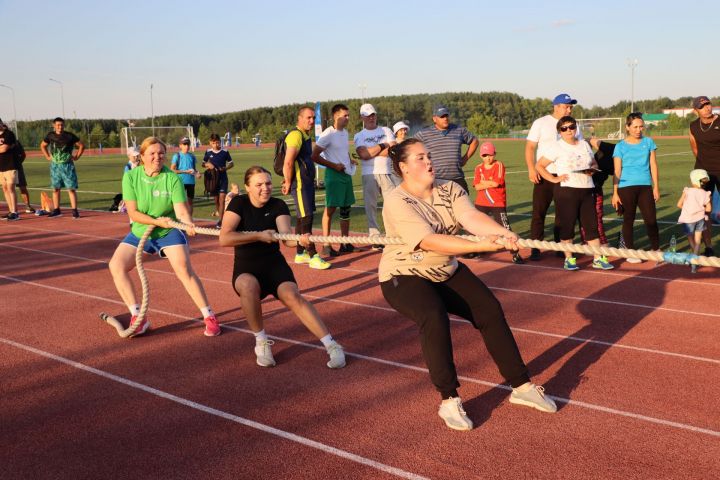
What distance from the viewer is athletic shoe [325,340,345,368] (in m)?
5.74

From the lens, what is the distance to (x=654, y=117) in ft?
350

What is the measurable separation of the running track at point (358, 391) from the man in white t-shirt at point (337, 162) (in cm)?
223

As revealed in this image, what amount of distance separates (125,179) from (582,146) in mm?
5460

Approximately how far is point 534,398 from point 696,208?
224 inches

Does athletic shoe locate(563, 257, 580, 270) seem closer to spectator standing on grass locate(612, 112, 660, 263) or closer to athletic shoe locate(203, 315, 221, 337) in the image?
spectator standing on grass locate(612, 112, 660, 263)

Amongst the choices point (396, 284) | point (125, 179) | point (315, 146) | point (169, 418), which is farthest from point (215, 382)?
point (315, 146)

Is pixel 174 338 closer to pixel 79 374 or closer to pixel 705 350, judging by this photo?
pixel 79 374

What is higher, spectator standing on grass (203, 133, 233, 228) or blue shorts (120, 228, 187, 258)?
spectator standing on grass (203, 133, 233, 228)

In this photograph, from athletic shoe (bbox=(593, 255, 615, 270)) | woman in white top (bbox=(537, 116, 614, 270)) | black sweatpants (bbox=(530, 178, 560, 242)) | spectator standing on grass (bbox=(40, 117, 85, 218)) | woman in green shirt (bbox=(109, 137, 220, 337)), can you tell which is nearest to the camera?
woman in green shirt (bbox=(109, 137, 220, 337))

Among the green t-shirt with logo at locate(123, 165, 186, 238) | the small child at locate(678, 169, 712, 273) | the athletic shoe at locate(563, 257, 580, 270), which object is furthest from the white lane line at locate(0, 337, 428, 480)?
the small child at locate(678, 169, 712, 273)

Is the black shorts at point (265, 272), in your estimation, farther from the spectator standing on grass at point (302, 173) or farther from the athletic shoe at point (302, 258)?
the athletic shoe at point (302, 258)

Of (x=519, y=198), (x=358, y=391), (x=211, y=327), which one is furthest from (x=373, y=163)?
(x=519, y=198)

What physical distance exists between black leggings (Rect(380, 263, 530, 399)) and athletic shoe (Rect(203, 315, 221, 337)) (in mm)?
2491

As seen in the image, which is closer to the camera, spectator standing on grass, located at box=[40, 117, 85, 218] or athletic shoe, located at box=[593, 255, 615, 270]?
athletic shoe, located at box=[593, 255, 615, 270]
